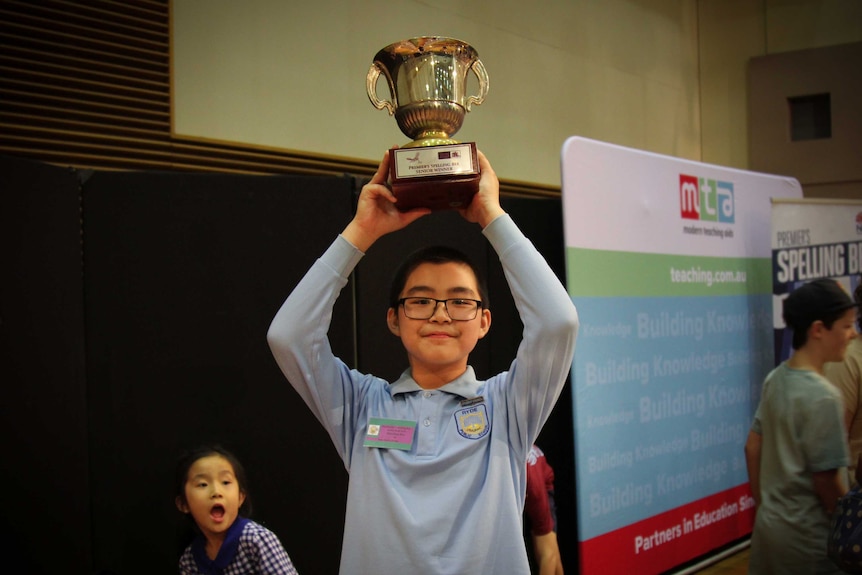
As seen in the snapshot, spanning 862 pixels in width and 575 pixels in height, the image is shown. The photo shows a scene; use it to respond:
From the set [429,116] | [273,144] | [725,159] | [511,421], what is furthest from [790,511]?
[725,159]

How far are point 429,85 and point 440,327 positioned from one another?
1.84 ft

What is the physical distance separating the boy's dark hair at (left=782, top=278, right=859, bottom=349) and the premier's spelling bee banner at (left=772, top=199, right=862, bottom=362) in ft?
6.36

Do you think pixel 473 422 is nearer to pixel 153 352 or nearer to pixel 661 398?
pixel 153 352

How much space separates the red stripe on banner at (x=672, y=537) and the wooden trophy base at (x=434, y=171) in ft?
7.79

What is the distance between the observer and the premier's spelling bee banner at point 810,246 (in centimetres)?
440

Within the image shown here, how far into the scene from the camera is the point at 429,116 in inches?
65.4

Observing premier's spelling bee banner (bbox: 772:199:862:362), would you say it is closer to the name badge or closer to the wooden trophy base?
the wooden trophy base

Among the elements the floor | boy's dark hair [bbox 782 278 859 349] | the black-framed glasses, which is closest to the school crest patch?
the black-framed glasses

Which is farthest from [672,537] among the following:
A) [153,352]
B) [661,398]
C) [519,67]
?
[519,67]

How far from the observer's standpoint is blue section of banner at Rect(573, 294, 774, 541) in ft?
11.4

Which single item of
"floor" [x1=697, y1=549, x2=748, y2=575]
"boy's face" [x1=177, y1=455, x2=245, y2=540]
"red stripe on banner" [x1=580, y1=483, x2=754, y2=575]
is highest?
"boy's face" [x1=177, y1=455, x2=245, y2=540]

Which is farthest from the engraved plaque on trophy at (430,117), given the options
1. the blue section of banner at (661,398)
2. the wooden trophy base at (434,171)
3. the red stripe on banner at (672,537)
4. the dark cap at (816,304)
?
the red stripe on banner at (672,537)

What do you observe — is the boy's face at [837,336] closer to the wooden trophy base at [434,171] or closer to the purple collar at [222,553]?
the wooden trophy base at [434,171]

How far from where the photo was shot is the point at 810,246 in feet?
14.6
